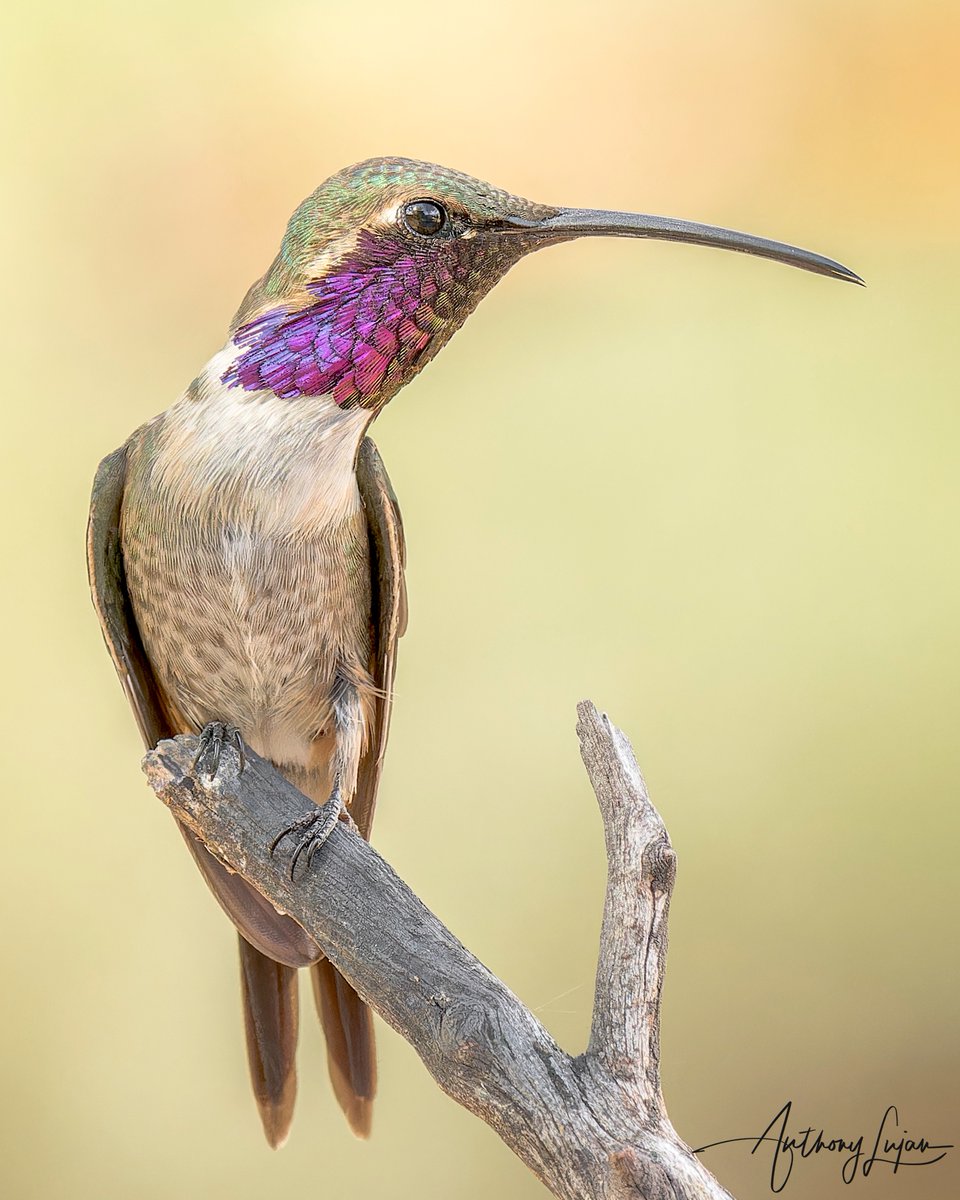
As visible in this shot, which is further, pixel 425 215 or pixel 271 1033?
pixel 271 1033

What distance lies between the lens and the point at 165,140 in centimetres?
207

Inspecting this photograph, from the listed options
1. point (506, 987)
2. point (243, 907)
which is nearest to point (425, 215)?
point (506, 987)

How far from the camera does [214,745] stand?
151cm

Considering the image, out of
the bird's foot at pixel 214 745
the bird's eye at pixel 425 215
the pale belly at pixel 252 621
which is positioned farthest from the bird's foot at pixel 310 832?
the bird's eye at pixel 425 215

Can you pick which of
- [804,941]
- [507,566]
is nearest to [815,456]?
[507,566]

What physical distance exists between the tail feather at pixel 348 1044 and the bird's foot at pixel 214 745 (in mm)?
371

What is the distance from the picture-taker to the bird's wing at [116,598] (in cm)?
159

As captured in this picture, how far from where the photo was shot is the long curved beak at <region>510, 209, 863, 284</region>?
136 cm

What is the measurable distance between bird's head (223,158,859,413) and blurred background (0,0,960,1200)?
70 centimetres

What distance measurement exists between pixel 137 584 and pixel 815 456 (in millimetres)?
1317

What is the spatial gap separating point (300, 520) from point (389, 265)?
31 cm
